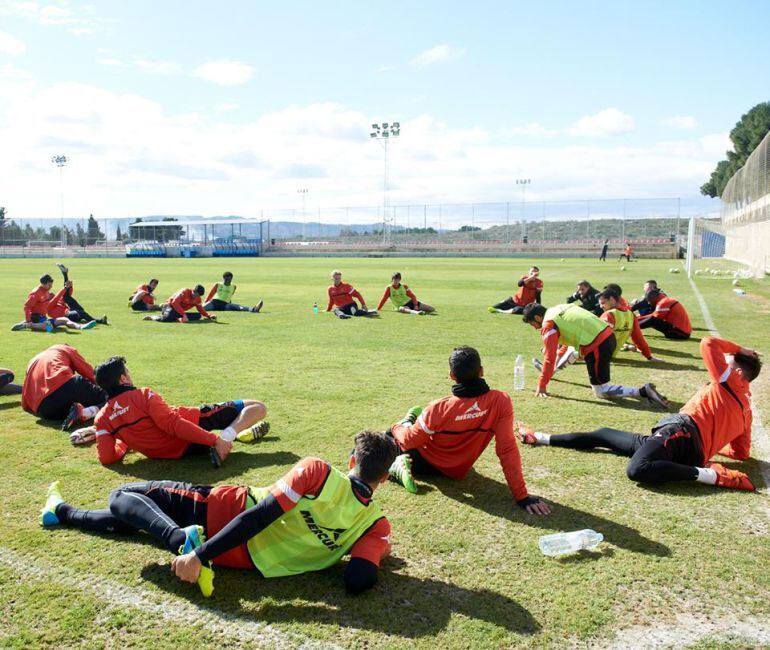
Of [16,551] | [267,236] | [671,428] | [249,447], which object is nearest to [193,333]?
[249,447]

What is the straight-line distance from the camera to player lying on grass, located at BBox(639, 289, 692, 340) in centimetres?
1245

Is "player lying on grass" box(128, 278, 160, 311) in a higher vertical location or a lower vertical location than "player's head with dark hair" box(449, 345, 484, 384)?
lower

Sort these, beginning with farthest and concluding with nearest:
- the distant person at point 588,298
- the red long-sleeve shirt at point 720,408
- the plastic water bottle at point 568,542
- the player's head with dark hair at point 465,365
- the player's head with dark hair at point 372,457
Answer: the distant person at point 588,298 < the red long-sleeve shirt at point 720,408 < the player's head with dark hair at point 465,365 < the plastic water bottle at point 568,542 < the player's head with dark hair at point 372,457

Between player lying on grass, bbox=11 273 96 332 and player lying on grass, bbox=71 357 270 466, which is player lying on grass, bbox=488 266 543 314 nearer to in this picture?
player lying on grass, bbox=11 273 96 332

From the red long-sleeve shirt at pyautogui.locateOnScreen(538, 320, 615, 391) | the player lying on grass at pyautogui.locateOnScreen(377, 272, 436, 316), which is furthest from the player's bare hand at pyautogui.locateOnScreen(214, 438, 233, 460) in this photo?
the player lying on grass at pyautogui.locateOnScreen(377, 272, 436, 316)

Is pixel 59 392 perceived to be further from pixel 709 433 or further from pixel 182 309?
pixel 182 309

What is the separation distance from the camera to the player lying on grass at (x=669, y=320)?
12.5 m

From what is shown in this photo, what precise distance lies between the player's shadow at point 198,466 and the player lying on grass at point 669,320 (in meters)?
9.43

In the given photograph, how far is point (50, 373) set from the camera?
705 centimetres

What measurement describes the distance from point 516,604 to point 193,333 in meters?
11.7

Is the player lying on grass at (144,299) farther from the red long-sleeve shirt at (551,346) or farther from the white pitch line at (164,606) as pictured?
the white pitch line at (164,606)

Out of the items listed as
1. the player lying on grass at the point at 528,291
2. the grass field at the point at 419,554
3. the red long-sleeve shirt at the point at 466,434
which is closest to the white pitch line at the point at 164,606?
the grass field at the point at 419,554

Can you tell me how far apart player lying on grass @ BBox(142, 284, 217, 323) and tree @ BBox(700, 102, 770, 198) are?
262 feet

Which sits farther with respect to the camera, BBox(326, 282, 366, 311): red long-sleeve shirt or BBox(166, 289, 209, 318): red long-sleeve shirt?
BBox(326, 282, 366, 311): red long-sleeve shirt
